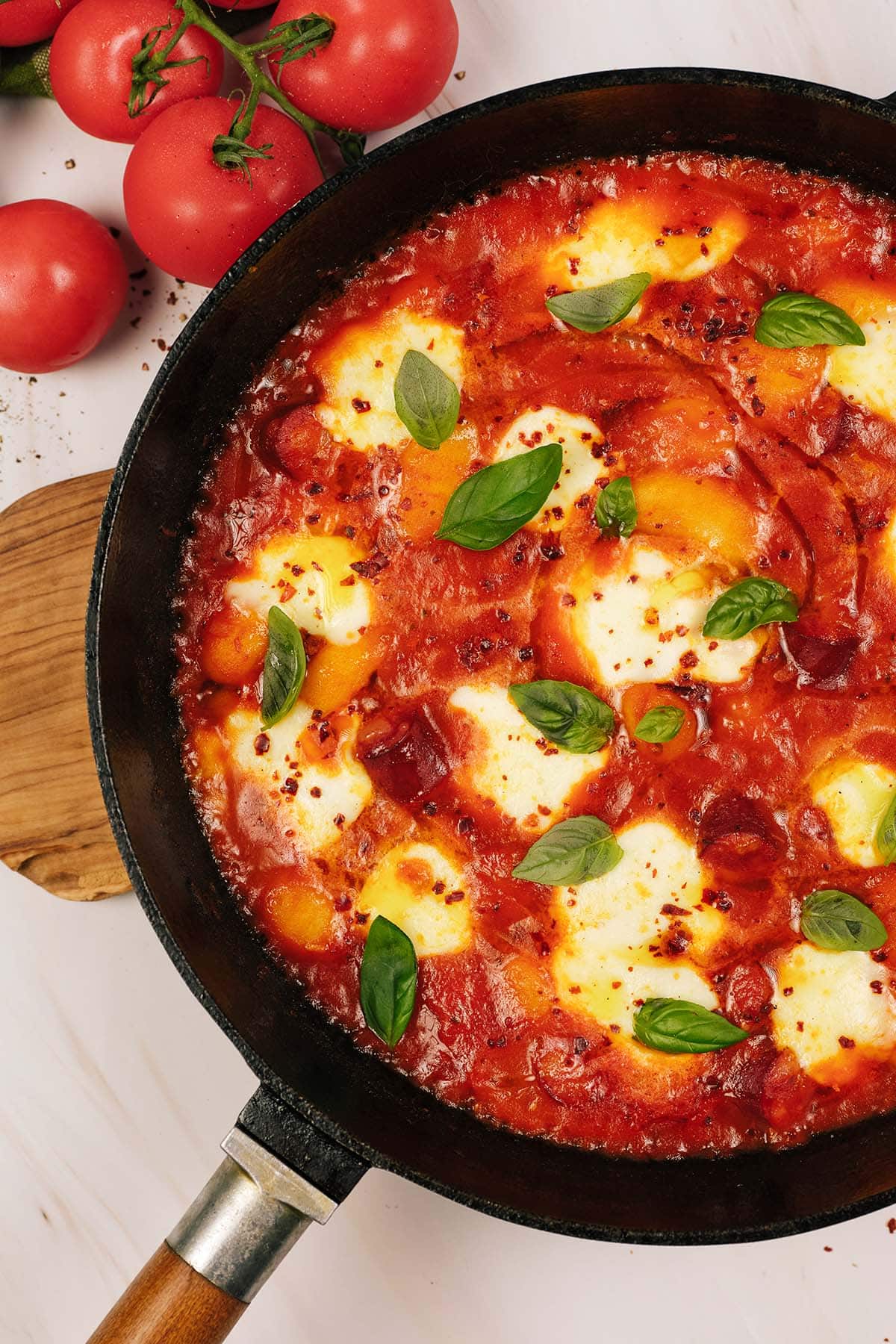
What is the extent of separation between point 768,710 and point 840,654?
19cm

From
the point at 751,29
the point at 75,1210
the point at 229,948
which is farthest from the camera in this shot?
the point at 75,1210

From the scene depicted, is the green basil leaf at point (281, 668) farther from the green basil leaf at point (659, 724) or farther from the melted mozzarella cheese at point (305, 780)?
the green basil leaf at point (659, 724)

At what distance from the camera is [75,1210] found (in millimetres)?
3002

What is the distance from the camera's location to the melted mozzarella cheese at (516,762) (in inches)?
98.8

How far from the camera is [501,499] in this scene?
2.30m

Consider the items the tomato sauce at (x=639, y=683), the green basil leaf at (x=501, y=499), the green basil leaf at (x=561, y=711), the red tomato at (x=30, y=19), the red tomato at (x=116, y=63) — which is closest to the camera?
the green basil leaf at (x=501, y=499)

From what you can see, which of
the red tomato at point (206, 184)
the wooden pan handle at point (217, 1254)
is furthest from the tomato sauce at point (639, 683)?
the wooden pan handle at point (217, 1254)

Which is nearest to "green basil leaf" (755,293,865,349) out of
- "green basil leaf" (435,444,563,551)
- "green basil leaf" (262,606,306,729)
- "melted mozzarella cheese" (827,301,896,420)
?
"melted mozzarella cheese" (827,301,896,420)

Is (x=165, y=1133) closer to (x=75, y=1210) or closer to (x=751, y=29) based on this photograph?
(x=75, y=1210)

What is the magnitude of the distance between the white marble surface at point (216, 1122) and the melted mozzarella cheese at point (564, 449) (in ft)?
3.05

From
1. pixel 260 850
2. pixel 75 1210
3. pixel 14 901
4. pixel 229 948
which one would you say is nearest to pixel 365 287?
pixel 260 850

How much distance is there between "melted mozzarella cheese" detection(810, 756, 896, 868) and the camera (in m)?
2.49

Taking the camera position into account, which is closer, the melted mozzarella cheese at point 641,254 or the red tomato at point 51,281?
the melted mozzarella cheese at point 641,254

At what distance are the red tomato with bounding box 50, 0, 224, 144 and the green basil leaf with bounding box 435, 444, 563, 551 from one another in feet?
4.01
